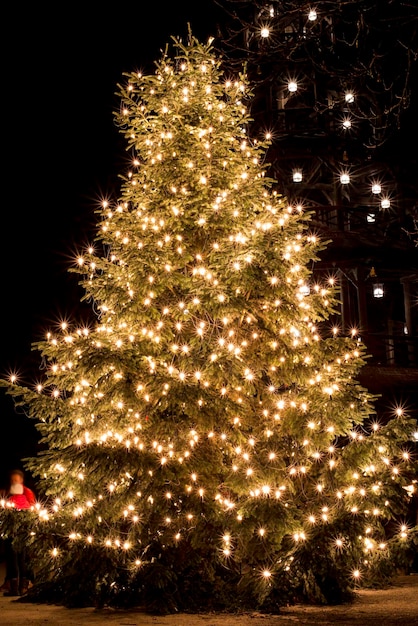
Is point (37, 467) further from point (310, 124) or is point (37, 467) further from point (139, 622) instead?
point (310, 124)

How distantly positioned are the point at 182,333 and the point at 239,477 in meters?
2.02

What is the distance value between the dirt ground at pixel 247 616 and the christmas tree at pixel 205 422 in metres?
0.26

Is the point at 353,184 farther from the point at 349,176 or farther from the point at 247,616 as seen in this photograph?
the point at 247,616

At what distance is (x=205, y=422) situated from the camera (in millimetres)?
8969

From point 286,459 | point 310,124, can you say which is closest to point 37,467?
point 286,459

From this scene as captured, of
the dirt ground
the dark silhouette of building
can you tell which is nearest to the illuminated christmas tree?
the dark silhouette of building

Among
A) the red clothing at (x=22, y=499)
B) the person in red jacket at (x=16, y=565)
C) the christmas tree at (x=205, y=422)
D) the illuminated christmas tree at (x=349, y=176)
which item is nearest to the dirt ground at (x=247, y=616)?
the christmas tree at (x=205, y=422)

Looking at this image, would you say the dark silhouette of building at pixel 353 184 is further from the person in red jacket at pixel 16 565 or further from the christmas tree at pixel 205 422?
the person in red jacket at pixel 16 565

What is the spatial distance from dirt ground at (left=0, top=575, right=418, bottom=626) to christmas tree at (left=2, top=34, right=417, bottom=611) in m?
0.26

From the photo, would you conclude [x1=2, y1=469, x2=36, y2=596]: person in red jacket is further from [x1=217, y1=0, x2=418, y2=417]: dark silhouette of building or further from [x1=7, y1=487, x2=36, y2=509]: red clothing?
[x1=217, y1=0, x2=418, y2=417]: dark silhouette of building

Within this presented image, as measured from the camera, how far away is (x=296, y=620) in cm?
788

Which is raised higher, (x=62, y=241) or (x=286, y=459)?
(x=62, y=241)

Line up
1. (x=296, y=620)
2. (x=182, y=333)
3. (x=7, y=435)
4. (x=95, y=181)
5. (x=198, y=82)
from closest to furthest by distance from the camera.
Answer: (x=296, y=620), (x=182, y=333), (x=198, y=82), (x=95, y=181), (x=7, y=435)

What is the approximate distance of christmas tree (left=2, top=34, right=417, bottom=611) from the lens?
8.80 metres
